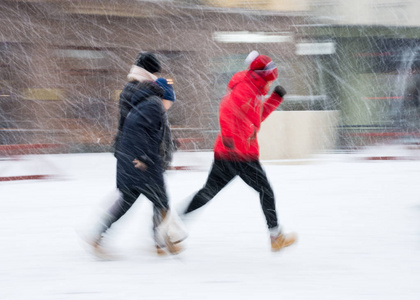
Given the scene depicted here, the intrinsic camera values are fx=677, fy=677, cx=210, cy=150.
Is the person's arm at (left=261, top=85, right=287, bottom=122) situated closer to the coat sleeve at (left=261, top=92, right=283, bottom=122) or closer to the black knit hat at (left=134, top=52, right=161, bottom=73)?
the coat sleeve at (left=261, top=92, right=283, bottom=122)

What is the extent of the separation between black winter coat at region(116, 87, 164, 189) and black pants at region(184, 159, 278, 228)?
45 centimetres

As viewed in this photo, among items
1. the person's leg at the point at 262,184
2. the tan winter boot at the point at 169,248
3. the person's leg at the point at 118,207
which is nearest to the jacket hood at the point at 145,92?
the person's leg at the point at 118,207

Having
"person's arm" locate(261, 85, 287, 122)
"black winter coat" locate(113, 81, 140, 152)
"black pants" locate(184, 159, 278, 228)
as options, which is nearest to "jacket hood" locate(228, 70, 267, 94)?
"person's arm" locate(261, 85, 287, 122)

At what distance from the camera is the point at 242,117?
16.0ft

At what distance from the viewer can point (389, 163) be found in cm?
1287

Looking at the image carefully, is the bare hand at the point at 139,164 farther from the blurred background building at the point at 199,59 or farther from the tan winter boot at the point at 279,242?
the blurred background building at the point at 199,59

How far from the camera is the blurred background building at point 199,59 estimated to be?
15.6m

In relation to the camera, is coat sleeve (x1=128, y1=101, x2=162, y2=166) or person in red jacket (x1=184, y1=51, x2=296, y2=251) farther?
person in red jacket (x1=184, y1=51, x2=296, y2=251)

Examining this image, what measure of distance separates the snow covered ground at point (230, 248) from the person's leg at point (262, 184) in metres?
0.32

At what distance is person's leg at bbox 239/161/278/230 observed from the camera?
4.93 metres

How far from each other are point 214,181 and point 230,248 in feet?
2.15

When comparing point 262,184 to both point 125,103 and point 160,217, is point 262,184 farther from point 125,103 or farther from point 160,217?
point 125,103

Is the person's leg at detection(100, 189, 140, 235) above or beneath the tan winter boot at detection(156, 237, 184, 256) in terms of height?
above

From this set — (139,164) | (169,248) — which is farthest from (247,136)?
(169,248)
